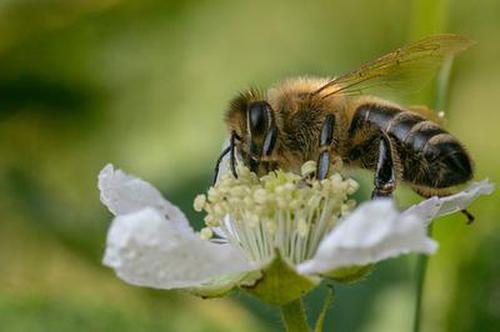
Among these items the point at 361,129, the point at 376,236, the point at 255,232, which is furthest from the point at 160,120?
the point at 376,236

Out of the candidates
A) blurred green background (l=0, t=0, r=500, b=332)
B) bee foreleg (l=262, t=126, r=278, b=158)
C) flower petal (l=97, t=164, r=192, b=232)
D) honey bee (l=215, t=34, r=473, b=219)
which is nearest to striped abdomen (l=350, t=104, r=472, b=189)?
honey bee (l=215, t=34, r=473, b=219)

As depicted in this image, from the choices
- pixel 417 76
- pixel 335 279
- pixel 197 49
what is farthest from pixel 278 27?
pixel 335 279

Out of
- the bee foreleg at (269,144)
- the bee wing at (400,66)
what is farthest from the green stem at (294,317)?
the bee wing at (400,66)

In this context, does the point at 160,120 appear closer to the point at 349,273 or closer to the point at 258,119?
the point at 258,119

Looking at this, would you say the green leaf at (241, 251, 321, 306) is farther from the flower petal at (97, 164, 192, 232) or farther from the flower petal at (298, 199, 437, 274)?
the flower petal at (97, 164, 192, 232)

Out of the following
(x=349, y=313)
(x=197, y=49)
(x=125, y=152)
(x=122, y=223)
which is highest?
(x=197, y=49)

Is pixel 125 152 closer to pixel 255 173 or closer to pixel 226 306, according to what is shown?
pixel 226 306
